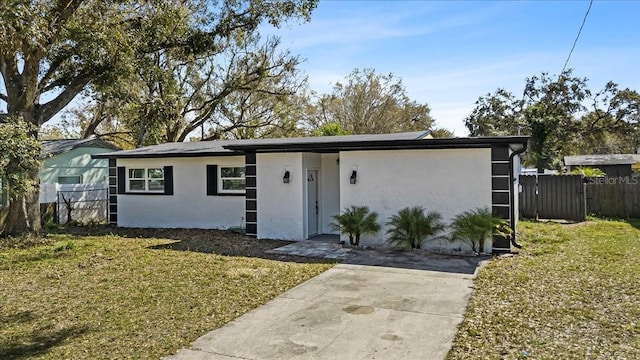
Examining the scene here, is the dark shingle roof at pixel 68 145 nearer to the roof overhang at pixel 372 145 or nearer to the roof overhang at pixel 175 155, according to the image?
the roof overhang at pixel 175 155

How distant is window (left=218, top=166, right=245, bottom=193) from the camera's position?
13164 millimetres

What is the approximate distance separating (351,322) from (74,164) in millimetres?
18609

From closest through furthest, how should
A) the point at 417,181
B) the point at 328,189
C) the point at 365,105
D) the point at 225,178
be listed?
the point at 417,181 < the point at 328,189 < the point at 225,178 < the point at 365,105

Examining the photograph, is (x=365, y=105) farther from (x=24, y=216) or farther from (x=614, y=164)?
(x=24, y=216)

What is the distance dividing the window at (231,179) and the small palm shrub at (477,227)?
6.54 meters

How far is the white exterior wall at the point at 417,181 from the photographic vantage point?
370 inches

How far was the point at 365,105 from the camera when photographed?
2912 cm

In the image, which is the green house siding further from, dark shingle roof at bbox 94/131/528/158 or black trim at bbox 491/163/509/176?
black trim at bbox 491/163/509/176

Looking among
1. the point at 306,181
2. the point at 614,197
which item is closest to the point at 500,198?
the point at 306,181

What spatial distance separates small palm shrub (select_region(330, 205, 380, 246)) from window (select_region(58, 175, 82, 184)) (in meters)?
14.6

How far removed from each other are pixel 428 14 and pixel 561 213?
326 inches

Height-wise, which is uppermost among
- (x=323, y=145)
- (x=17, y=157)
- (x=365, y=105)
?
(x=365, y=105)

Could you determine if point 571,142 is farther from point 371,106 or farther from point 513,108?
point 371,106

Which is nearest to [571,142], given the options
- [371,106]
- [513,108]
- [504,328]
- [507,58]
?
[513,108]
